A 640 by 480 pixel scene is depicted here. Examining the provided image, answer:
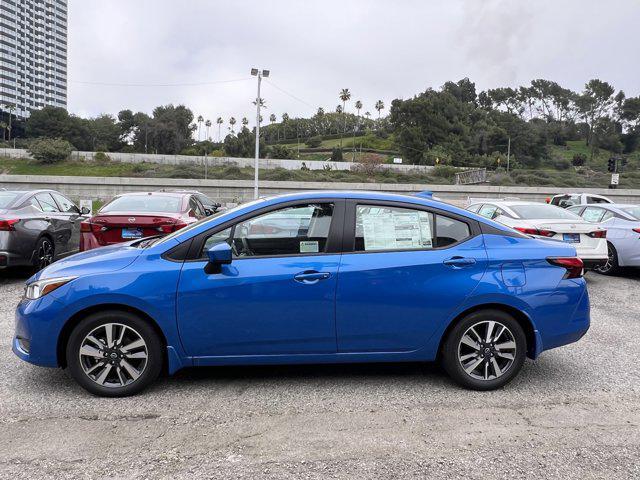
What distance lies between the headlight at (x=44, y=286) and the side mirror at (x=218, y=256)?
3.27 ft

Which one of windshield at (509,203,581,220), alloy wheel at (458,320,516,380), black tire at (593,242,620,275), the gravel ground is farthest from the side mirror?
black tire at (593,242,620,275)

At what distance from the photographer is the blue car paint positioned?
12.1ft

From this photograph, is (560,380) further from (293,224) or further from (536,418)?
(293,224)

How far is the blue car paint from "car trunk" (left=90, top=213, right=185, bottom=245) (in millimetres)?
3520

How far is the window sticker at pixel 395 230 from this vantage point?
3.96 metres

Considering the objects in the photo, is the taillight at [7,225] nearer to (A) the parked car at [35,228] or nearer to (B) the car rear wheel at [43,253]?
(A) the parked car at [35,228]

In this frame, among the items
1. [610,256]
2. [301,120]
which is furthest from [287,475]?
[301,120]

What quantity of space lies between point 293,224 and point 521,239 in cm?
182

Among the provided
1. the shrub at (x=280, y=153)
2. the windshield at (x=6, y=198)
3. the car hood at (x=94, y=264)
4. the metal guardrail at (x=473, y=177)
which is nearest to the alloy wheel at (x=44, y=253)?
the windshield at (x=6, y=198)

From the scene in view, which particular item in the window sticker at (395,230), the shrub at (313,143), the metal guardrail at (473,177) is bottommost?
the window sticker at (395,230)

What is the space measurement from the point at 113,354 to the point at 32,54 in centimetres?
17132

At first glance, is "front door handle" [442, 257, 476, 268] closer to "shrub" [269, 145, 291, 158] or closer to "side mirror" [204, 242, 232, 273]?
"side mirror" [204, 242, 232, 273]

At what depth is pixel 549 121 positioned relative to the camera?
139 m

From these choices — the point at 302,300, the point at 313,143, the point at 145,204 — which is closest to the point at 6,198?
the point at 145,204
